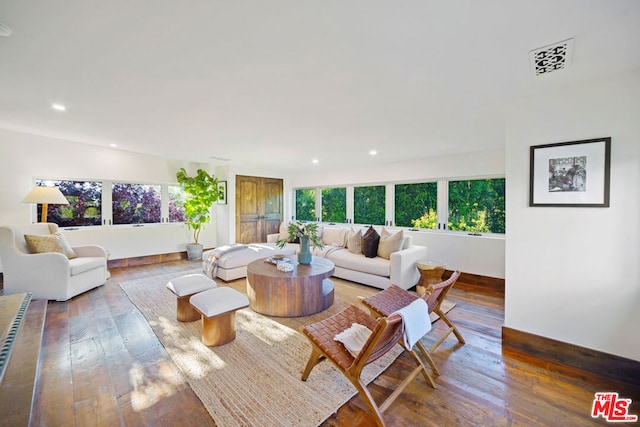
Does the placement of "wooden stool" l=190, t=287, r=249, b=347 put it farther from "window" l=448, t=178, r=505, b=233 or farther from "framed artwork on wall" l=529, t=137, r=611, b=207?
"window" l=448, t=178, r=505, b=233

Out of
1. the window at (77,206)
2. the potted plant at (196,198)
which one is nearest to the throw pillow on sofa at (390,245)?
the potted plant at (196,198)

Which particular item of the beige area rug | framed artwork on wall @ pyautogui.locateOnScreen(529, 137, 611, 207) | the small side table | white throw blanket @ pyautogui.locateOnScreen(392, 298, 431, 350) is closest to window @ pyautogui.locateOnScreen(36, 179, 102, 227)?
the beige area rug

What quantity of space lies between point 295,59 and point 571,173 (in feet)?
8.05

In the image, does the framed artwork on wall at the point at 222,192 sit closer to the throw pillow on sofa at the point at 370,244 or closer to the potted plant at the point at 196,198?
the potted plant at the point at 196,198

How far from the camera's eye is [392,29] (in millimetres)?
1480

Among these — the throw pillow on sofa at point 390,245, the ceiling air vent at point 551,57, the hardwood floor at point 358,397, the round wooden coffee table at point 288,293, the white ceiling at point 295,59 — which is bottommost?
the hardwood floor at point 358,397

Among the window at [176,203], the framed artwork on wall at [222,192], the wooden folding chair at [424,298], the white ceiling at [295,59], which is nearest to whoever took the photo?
the white ceiling at [295,59]

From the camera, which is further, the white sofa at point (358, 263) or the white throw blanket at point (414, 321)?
the white sofa at point (358, 263)

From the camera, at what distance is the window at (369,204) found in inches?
235

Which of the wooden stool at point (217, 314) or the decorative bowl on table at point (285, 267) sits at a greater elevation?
the decorative bowl on table at point (285, 267)

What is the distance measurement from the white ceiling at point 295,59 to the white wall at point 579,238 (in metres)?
0.24

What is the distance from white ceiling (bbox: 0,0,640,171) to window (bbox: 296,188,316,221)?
415 centimetres

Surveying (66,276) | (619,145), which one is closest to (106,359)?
(66,276)

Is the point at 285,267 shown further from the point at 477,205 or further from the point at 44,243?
the point at 477,205
